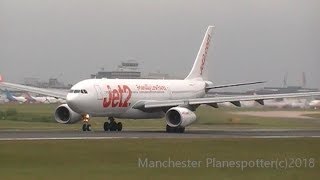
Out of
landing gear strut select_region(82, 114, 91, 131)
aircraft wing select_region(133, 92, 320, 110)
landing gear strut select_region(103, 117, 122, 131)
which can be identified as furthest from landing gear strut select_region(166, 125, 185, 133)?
landing gear strut select_region(82, 114, 91, 131)

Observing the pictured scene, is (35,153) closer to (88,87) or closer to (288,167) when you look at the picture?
(288,167)

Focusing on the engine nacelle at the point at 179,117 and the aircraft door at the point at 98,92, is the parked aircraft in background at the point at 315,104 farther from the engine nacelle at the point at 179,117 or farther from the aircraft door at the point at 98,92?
the aircraft door at the point at 98,92

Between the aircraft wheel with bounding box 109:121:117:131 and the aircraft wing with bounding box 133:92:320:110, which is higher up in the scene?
the aircraft wing with bounding box 133:92:320:110

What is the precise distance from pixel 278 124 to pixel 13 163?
48.2 m

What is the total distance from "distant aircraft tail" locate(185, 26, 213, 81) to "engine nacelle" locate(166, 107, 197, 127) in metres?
15.1

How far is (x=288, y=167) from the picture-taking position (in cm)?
2759

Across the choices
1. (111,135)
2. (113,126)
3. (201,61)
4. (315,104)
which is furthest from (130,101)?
(315,104)

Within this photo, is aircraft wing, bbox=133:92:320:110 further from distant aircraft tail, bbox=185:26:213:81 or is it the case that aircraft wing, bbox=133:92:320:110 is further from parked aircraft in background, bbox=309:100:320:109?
parked aircraft in background, bbox=309:100:320:109

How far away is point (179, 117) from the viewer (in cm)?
5669

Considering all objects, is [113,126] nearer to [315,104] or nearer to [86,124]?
[86,124]

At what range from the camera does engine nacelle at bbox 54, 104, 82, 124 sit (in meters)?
59.4

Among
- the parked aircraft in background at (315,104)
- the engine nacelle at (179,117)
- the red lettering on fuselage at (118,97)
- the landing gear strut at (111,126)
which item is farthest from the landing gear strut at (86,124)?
the parked aircraft in background at (315,104)

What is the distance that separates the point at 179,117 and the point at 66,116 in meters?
9.17

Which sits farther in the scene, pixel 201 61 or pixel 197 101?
pixel 201 61
